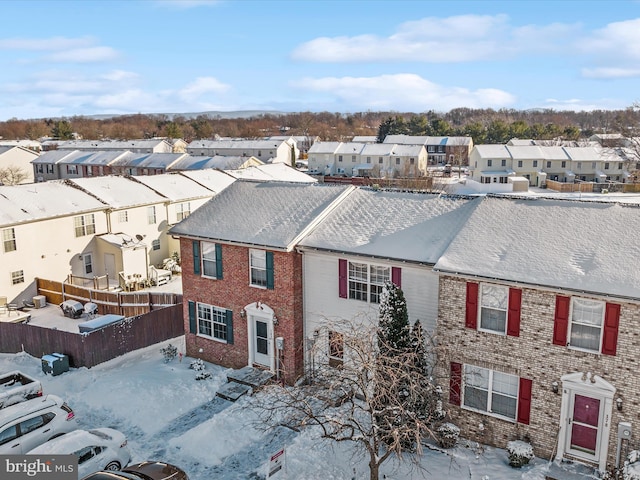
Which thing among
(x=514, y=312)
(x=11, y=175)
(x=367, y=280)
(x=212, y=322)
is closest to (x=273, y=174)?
(x=212, y=322)

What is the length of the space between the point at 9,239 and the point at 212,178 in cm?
1992

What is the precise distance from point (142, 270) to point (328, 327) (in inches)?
843

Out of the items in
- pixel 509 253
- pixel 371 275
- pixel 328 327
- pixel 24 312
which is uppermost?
pixel 509 253

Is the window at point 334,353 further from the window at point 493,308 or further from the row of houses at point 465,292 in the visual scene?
the window at point 493,308

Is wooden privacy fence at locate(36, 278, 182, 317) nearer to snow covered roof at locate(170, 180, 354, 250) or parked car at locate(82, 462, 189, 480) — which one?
snow covered roof at locate(170, 180, 354, 250)

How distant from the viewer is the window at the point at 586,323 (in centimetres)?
1398

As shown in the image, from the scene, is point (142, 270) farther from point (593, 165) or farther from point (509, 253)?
point (593, 165)

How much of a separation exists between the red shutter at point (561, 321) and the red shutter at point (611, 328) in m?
0.91

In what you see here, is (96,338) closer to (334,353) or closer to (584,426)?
(334,353)

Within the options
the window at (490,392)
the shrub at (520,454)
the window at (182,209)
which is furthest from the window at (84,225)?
the shrub at (520,454)

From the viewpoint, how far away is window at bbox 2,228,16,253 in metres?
29.8

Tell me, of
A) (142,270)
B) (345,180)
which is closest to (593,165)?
(345,180)

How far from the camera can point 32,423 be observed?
16.0m

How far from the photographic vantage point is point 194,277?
21656 millimetres
